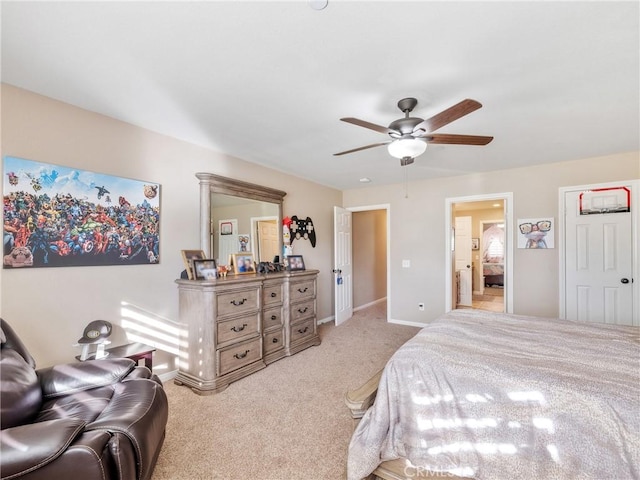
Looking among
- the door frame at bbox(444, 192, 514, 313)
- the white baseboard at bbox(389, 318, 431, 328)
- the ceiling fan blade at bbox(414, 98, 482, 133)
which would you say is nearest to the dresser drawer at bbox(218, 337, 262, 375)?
the ceiling fan blade at bbox(414, 98, 482, 133)

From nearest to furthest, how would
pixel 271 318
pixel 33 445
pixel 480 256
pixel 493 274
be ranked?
pixel 33 445, pixel 271 318, pixel 480 256, pixel 493 274

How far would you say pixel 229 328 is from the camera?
2.82m

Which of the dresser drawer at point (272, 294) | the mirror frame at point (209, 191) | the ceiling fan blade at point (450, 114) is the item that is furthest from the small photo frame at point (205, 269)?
the ceiling fan blade at point (450, 114)

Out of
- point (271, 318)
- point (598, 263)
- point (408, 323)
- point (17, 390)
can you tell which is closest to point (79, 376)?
point (17, 390)

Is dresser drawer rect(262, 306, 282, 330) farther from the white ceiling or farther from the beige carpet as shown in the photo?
the white ceiling

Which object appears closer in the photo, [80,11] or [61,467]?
[61,467]

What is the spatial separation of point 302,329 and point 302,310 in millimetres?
248

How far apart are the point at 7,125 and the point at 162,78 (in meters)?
1.17

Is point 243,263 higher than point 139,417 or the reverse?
higher

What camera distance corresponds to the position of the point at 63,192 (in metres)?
2.24

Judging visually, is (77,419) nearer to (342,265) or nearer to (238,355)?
(238,355)

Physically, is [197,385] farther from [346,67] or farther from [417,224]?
[417,224]

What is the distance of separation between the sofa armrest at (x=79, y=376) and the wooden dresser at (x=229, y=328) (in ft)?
2.96

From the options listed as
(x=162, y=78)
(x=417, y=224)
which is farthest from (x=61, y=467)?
(x=417, y=224)
